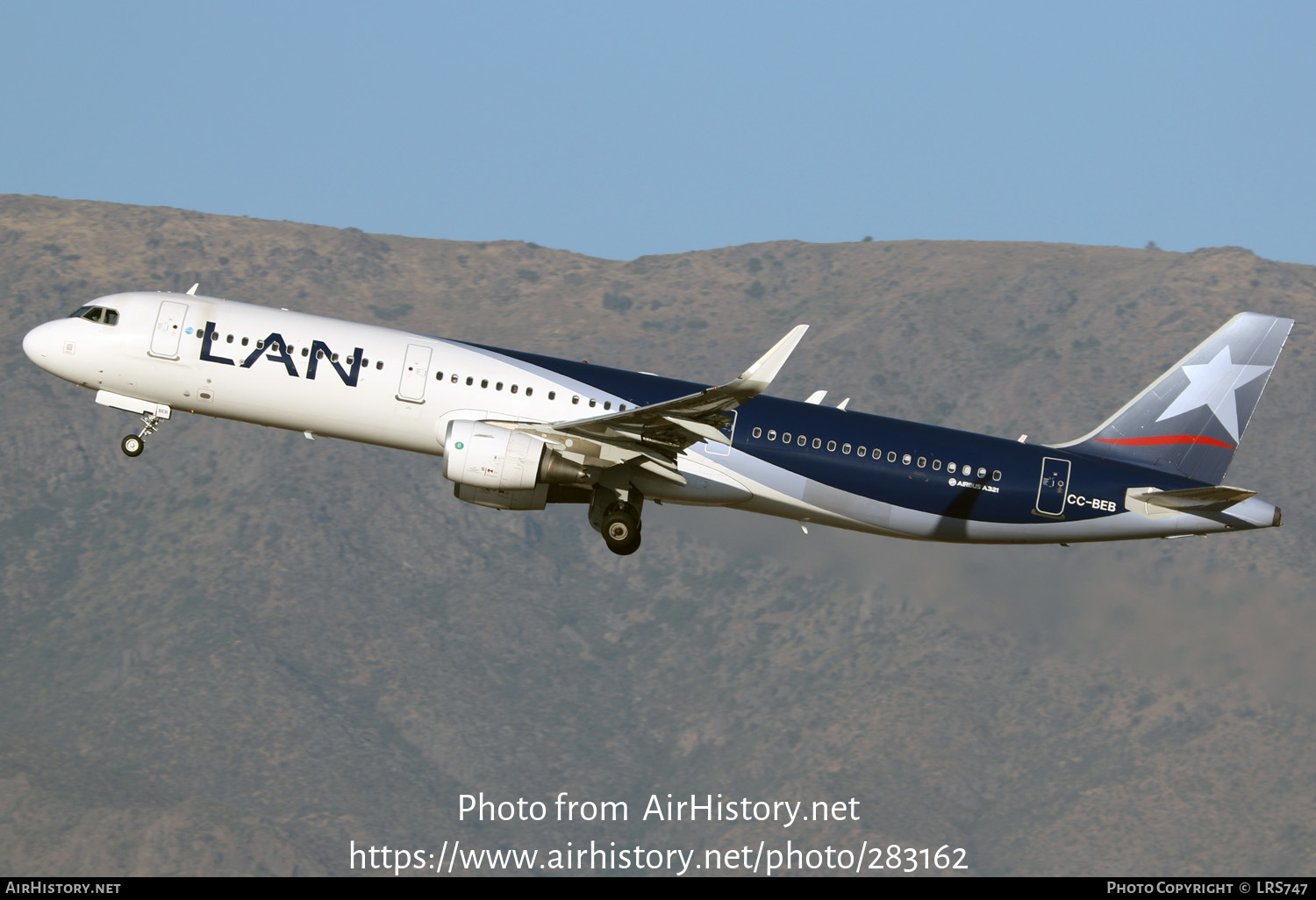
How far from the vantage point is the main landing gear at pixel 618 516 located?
5016 centimetres

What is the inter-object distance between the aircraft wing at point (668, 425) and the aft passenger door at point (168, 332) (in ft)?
37.7

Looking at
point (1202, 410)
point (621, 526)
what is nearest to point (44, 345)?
point (621, 526)

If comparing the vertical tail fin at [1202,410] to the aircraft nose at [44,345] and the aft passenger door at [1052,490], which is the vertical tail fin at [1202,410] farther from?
the aircraft nose at [44,345]

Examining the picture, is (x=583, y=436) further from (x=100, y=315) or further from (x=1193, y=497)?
(x=1193, y=497)

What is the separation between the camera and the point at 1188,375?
2153 inches

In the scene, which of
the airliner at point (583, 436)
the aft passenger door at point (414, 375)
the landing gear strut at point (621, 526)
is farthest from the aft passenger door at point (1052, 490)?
the aft passenger door at point (414, 375)

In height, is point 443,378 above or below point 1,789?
above

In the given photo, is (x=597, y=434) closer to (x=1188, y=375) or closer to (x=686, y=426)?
(x=686, y=426)

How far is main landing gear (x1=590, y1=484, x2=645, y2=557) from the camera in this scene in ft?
165

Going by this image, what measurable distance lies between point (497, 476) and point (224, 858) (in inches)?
6181

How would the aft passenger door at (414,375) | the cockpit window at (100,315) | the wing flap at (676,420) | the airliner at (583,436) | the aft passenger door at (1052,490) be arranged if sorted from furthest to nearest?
1. the aft passenger door at (1052,490)
2. the cockpit window at (100,315)
3. the aft passenger door at (414,375)
4. the airliner at (583,436)
5. the wing flap at (676,420)

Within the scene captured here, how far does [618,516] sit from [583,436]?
3173mm

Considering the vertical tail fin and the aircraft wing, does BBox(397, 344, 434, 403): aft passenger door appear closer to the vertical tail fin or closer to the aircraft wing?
the aircraft wing
